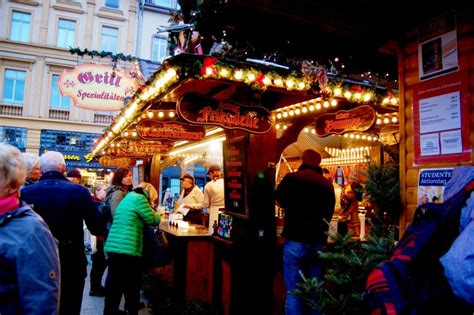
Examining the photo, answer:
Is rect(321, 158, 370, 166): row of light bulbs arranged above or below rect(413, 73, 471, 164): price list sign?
above

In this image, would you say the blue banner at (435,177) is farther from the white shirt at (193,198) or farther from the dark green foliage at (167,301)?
the white shirt at (193,198)

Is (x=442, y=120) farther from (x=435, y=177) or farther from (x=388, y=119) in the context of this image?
(x=388, y=119)

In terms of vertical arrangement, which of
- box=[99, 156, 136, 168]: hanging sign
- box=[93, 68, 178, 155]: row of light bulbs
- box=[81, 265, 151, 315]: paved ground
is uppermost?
box=[93, 68, 178, 155]: row of light bulbs

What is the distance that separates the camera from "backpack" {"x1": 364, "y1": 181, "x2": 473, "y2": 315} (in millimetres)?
1565

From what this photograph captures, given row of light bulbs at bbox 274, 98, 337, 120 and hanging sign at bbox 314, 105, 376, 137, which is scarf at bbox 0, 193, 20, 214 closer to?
hanging sign at bbox 314, 105, 376, 137

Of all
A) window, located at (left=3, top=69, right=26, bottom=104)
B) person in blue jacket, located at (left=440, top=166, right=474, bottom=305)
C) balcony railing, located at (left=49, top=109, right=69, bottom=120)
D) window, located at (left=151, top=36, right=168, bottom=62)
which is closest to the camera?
person in blue jacket, located at (left=440, top=166, right=474, bottom=305)

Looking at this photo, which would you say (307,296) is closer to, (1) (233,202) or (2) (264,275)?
(2) (264,275)

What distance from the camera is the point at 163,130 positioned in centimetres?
721

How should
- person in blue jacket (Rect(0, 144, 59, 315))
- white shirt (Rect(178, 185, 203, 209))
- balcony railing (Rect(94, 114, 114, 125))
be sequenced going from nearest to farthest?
1. person in blue jacket (Rect(0, 144, 59, 315))
2. white shirt (Rect(178, 185, 203, 209))
3. balcony railing (Rect(94, 114, 114, 125))

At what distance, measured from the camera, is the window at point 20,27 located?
2311 centimetres

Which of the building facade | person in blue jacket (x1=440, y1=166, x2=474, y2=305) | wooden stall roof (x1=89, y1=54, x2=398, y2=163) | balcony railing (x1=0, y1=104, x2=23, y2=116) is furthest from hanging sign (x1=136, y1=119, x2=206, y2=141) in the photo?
balcony railing (x1=0, y1=104, x2=23, y2=116)

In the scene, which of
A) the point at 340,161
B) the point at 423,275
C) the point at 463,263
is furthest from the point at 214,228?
the point at 340,161

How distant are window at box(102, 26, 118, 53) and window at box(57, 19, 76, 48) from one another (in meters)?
1.87

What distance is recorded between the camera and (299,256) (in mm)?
4289
